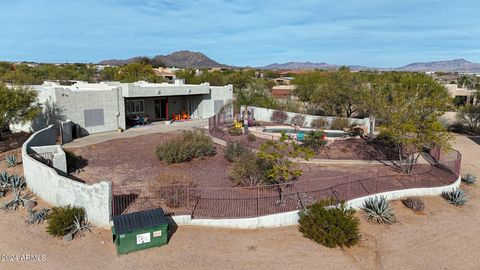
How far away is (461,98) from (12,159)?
184ft

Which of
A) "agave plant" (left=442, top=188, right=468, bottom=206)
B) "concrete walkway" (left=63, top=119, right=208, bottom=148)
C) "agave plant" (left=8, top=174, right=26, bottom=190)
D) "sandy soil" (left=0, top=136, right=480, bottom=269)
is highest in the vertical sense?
"concrete walkway" (left=63, top=119, right=208, bottom=148)

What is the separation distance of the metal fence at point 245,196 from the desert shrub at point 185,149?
4851mm

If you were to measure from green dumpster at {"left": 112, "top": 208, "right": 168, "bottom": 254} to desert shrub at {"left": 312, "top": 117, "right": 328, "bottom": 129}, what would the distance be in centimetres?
2181

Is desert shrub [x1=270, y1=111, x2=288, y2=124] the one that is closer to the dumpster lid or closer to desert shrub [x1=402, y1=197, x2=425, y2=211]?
desert shrub [x1=402, y1=197, x2=425, y2=211]

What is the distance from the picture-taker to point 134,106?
111 ft

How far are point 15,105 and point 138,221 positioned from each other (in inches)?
594

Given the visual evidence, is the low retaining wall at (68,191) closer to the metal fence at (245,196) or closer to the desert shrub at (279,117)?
the metal fence at (245,196)

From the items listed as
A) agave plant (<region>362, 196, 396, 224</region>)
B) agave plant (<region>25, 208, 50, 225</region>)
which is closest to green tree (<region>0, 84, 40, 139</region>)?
agave plant (<region>25, 208, 50, 225</region>)

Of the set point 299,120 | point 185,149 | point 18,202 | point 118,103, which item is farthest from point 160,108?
point 18,202

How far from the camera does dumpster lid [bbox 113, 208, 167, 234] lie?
34.2 feet

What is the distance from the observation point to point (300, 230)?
1217 centimetres

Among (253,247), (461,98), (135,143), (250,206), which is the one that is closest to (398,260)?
(253,247)

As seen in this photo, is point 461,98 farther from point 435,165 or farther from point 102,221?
point 102,221

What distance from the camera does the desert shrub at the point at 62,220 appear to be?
11.4 metres
